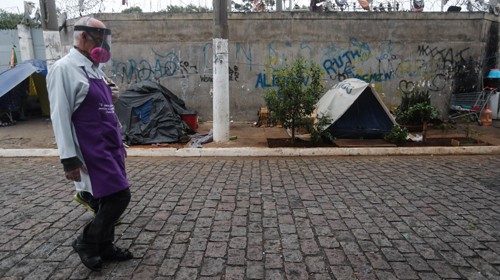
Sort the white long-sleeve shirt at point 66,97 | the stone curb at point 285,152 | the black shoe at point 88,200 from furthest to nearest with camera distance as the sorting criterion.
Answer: the stone curb at point 285,152
the black shoe at point 88,200
the white long-sleeve shirt at point 66,97

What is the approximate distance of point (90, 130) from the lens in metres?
2.69

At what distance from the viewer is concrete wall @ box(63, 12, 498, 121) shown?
10336 millimetres

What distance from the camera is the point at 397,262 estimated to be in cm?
308

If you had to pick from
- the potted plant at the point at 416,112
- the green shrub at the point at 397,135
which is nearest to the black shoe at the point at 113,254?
the green shrub at the point at 397,135

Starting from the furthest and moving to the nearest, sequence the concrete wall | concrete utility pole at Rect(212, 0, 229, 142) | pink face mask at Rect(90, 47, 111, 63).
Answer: the concrete wall, concrete utility pole at Rect(212, 0, 229, 142), pink face mask at Rect(90, 47, 111, 63)

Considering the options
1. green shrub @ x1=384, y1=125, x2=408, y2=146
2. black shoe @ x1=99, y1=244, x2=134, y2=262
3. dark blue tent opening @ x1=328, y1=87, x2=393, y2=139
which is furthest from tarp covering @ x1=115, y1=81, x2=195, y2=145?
black shoe @ x1=99, y1=244, x2=134, y2=262

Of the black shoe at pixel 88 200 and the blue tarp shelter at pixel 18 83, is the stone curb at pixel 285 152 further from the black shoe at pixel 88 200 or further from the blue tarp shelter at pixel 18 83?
the blue tarp shelter at pixel 18 83

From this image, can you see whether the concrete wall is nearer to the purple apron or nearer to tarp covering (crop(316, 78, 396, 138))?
tarp covering (crop(316, 78, 396, 138))

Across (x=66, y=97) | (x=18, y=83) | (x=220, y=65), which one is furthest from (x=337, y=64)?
(x=18, y=83)

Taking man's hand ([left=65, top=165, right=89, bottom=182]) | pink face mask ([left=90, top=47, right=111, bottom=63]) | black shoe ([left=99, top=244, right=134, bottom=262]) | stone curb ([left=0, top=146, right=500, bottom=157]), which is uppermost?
pink face mask ([left=90, top=47, right=111, bottom=63])

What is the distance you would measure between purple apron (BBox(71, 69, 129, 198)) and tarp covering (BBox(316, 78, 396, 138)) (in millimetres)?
5819

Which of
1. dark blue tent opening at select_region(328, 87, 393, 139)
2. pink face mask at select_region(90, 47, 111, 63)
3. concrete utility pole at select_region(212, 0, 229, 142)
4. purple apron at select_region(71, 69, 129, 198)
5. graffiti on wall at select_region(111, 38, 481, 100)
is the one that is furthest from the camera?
graffiti on wall at select_region(111, 38, 481, 100)

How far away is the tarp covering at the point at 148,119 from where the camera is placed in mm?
8219

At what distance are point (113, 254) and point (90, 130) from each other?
115 cm
